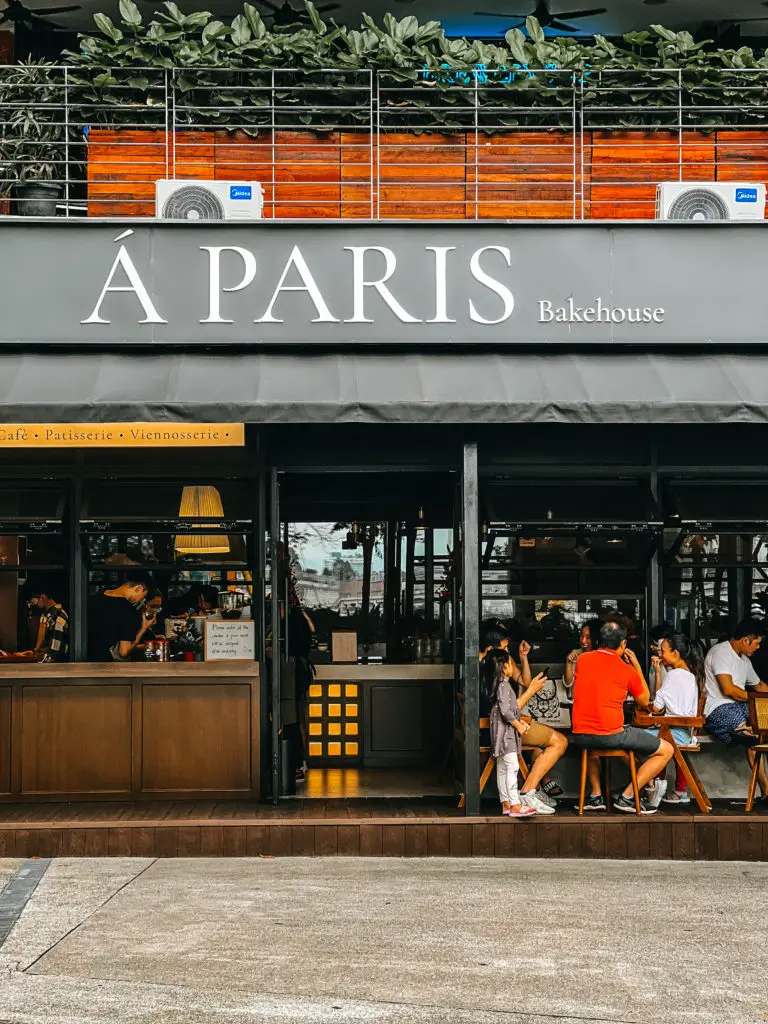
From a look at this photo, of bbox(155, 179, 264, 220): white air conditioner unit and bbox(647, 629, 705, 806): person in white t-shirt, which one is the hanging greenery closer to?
bbox(155, 179, 264, 220): white air conditioner unit

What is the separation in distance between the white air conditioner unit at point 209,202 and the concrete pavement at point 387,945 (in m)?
5.01

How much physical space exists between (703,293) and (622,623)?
2.75 metres

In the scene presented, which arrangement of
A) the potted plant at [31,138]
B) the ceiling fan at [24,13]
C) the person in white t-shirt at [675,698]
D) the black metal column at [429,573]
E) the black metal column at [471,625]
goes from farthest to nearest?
the black metal column at [429,573] → the ceiling fan at [24,13] → the potted plant at [31,138] → the person in white t-shirt at [675,698] → the black metal column at [471,625]

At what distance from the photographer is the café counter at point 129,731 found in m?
10.8

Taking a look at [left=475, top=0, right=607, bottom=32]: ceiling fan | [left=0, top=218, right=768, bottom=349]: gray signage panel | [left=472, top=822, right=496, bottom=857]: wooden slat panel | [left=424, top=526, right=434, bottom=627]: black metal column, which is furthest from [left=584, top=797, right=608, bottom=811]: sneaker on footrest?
[left=475, top=0, right=607, bottom=32]: ceiling fan

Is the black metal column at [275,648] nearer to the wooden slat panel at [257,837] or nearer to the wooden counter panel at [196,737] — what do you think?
the wooden counter panel at [196,737]

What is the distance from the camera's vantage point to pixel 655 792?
10.3m

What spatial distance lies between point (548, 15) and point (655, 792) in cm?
712

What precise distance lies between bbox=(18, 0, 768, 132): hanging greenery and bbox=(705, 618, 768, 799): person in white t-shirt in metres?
4.25

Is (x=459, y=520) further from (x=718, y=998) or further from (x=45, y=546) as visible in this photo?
(x=718, y=998)

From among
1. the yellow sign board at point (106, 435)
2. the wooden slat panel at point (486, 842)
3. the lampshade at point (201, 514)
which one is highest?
the yellow sign board at point (106, 435)

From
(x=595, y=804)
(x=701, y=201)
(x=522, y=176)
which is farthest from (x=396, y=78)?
(x=595, y=804)

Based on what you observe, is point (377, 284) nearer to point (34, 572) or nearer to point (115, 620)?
point (115, 620)

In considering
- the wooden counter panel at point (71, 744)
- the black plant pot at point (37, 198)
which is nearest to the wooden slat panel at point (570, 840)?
the wooden counter panel at point (71, 744)
